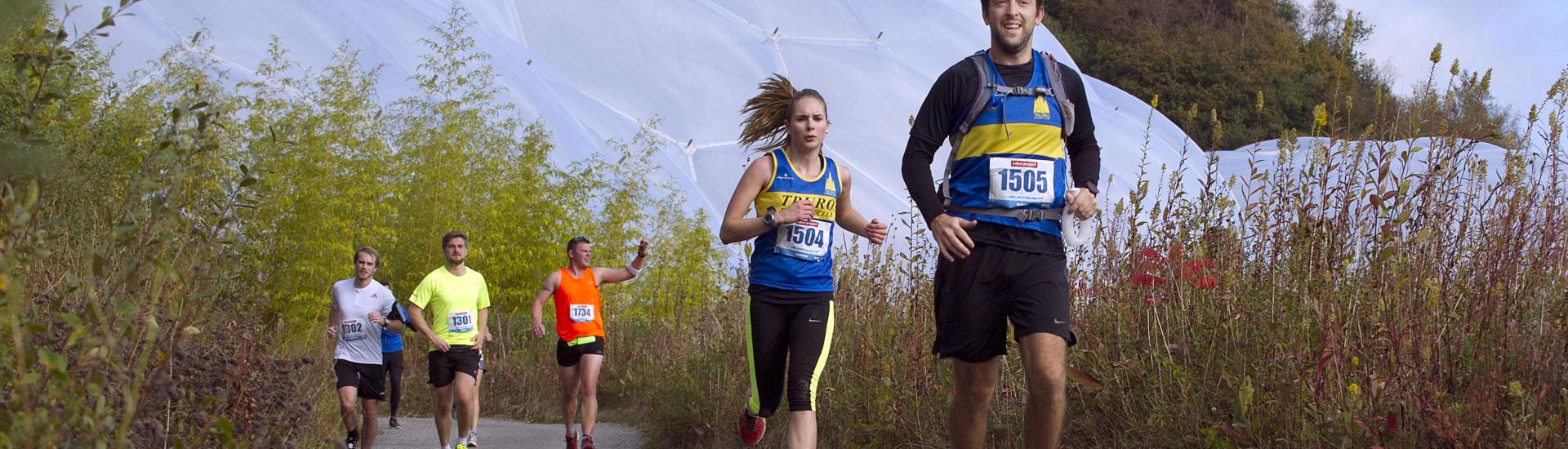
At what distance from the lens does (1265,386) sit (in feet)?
14.4

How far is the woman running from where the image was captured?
6.09 meters

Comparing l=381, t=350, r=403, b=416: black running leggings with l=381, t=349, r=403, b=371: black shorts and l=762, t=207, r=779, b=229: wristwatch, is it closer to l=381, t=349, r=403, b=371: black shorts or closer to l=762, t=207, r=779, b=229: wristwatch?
l=381, t=349, r=403, b=371: black shorts

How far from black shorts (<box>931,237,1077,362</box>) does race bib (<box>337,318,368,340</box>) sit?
227 inches

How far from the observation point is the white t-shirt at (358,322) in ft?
31.2

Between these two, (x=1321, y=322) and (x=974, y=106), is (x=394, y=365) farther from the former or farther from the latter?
(x=1321, y=322)

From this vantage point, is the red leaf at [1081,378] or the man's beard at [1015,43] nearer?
the man's beard at [1015,43]

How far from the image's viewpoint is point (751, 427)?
6453 mm

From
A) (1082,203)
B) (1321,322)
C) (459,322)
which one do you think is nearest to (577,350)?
(459,322)

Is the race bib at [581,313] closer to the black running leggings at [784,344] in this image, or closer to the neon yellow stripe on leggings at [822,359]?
the black running leggings at [784,344]

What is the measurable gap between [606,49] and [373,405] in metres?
18.9

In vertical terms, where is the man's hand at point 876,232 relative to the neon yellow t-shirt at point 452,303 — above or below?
above

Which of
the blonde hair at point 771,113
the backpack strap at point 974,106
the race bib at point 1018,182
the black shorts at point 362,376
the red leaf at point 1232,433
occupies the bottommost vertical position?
the red leaf at point 1232,433

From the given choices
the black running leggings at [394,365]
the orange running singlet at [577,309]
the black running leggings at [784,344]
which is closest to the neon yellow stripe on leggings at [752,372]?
the black running leggings at [784,344]

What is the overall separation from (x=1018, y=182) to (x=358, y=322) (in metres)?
6.11
